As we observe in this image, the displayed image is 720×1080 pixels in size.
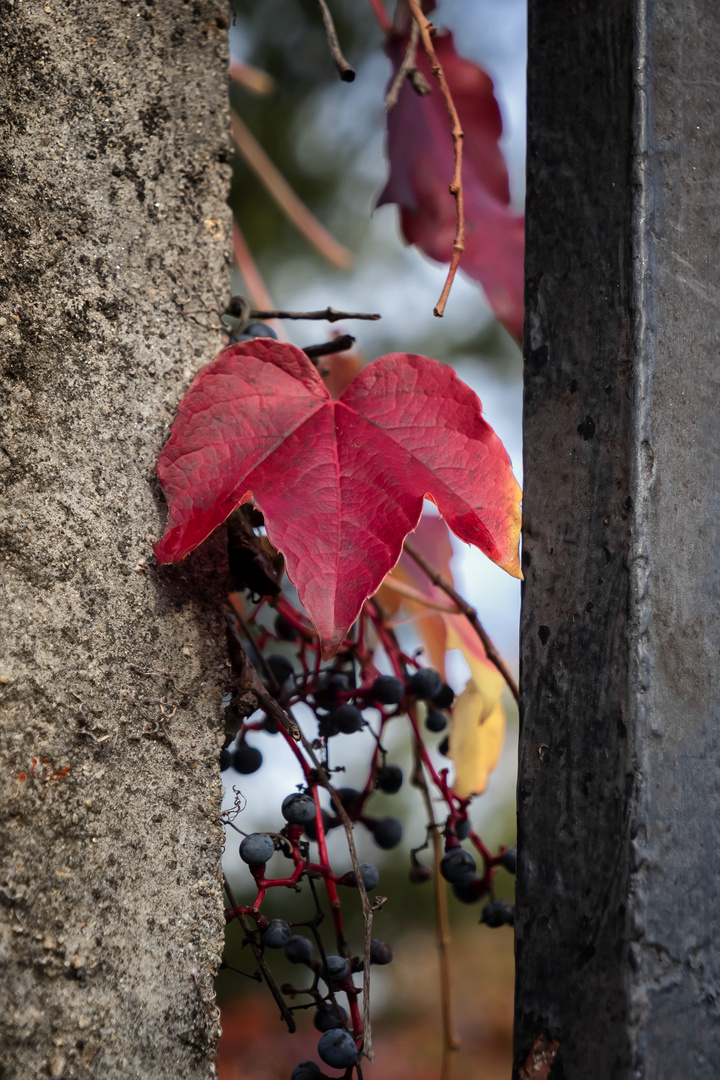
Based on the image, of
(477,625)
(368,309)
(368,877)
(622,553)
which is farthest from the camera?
(368,309)

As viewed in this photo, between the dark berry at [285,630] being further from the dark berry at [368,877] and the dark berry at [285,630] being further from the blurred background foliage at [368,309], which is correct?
the blurred background foliage at [368,309]

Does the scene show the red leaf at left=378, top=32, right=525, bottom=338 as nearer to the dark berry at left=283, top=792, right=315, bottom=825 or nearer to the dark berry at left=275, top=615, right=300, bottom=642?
the dark berry at left=275, top=615, right=300, bottom=642

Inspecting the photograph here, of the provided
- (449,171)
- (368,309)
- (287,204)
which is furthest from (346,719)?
(368,309)

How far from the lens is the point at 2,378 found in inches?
19.4

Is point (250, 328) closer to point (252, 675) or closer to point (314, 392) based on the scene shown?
point (314, 392)

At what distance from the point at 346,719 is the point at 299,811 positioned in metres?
0.10

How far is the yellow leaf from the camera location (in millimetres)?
712

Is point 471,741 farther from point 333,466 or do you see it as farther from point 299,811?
point 333,466

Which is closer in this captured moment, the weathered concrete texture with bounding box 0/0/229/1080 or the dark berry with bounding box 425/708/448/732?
the weathered concrete texture with bounding box 0/0/229/1080

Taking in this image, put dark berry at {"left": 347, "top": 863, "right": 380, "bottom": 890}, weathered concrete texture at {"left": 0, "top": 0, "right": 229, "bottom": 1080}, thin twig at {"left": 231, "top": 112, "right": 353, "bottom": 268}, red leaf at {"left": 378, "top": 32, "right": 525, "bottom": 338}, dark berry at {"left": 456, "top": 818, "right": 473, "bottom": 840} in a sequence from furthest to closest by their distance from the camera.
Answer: thin twig at {"left": 231, "top": 112, "right": 353, "bottom": 268}, red leaf at {"left": 378, "top": 32, "right": 525, "bottom": 338}, dark berry at {"left": 456, "top": 818, "right": 473, "bottom": 840}, dark berry at {"left": 347, "top": 863, "right": 380, "bottom": 890}, weathered concrete texture at {"left": 0, "top": 0, "right": 229, "bottom": 1080}

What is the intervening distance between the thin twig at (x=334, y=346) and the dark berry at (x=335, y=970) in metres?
0.45

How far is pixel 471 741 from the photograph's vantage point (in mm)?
720

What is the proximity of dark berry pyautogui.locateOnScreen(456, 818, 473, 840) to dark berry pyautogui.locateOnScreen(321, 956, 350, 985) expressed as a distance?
0.54ft

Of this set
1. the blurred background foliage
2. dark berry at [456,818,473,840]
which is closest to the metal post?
dark berry at [456,818,473,840]
